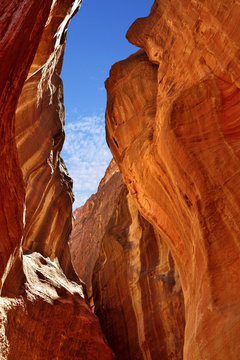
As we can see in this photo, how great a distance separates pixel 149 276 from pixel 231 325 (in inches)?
409

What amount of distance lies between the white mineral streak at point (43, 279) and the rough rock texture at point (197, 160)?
14.0 feet

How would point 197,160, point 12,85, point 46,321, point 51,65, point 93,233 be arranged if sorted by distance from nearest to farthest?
1. point 12,85
2. point 197,160
3. point 46,321
4. point 51,65
5. point 93,233

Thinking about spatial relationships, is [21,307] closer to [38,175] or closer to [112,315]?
[38,175]

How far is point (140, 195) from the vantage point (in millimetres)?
11867

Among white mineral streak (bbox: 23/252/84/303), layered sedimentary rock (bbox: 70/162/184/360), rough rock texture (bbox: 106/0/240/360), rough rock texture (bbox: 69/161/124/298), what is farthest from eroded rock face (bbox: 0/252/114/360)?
rough rock texture (bbox: 69/161/124/298)

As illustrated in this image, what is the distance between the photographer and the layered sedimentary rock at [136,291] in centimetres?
1409

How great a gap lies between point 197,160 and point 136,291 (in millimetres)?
9921

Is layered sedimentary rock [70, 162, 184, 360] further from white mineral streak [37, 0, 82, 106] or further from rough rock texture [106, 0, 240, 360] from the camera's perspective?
white mineral streak [37, 0, 82, 106]

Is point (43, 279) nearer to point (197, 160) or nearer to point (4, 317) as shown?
point (4, 317)

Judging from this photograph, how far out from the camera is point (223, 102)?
7.90 m

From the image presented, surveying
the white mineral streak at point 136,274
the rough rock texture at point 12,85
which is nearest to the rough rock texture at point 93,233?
the white mineral streak at point 136,274

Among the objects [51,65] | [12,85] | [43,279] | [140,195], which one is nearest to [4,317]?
[43,279]

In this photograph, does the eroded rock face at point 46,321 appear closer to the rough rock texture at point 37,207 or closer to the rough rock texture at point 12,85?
the rough rock texture at point 37,207

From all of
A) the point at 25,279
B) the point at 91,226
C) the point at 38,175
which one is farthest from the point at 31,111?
the point at 91,226
